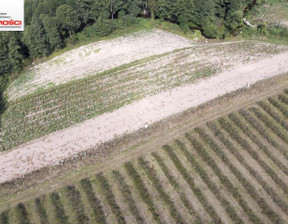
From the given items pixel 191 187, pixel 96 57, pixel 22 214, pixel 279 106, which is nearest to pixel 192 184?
pixel 191 187

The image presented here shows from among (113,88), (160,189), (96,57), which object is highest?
(96,57)

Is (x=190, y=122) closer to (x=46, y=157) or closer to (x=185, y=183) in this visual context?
(x=185, y=183)

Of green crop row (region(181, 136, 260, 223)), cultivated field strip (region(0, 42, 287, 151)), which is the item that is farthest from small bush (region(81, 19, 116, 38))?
green crop row (region(181, 136, 260, 223))

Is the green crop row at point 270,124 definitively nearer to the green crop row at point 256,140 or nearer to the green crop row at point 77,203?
the green crop row at point 256,140

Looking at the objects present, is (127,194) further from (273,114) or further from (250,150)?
(273,114)

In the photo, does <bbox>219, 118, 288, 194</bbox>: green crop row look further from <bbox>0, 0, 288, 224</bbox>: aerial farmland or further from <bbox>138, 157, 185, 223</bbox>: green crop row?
<bbox>138, 157, 185, 223</bbox>: green crop row

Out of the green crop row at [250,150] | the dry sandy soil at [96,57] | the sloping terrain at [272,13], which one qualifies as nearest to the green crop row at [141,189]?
the green crop row at [250,150]
